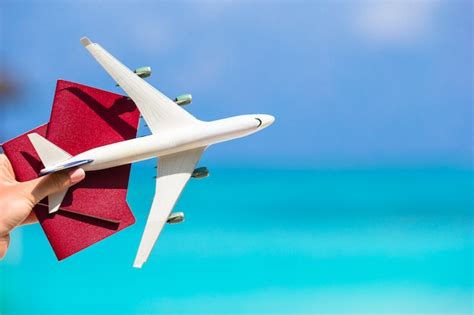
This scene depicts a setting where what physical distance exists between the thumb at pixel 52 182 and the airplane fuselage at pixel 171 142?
0.07 metres

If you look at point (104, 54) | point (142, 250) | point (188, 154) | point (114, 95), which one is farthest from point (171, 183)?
point (104, 54)

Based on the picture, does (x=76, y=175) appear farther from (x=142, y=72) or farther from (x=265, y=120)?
(x=265, y=120)

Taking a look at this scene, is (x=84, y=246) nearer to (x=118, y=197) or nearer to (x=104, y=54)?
(x=118, y=197)

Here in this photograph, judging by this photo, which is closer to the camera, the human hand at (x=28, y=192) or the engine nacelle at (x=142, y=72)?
the human hand at (x=28, y=192)

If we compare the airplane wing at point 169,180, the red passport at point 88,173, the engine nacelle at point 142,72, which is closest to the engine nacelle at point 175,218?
the airplane wing at point 169,180

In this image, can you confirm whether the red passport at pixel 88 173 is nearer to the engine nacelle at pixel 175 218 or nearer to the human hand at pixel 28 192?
the human hand at pixel 28 192

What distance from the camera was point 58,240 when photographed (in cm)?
383

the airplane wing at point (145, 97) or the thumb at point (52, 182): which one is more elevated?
the airplane wing at point (145, 97)

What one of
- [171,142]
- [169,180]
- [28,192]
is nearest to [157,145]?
[171,142]

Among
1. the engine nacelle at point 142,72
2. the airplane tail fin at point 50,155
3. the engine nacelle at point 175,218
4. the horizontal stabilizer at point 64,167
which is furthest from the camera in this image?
the engine nacelle at point 142,72

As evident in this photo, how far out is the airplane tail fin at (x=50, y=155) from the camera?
3.77 m

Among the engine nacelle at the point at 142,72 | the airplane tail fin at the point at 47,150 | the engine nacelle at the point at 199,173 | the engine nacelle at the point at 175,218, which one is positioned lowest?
the engine nacelle at the point at 175,218

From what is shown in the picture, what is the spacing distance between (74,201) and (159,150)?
0.72 metres

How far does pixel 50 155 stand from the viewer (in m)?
3.80
